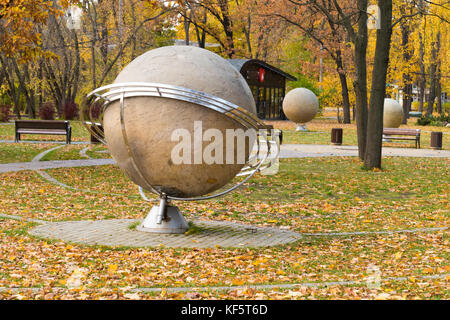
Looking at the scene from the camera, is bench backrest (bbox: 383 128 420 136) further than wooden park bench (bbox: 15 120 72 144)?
Yes

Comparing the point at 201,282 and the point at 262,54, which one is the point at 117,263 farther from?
the point at 262,54

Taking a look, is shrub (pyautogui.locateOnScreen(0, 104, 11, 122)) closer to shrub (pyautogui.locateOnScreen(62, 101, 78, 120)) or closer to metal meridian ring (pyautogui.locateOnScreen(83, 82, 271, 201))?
shrub (pyautogui.locateOnScreen(62, 101, 78, 120))

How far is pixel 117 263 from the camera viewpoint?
7.88 meters

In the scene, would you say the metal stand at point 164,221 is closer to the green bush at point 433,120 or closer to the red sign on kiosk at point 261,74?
the green bush at point 433,120

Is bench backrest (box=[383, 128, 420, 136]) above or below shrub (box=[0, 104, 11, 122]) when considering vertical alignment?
below

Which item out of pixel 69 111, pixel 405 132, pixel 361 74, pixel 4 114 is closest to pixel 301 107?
pixel 405 132

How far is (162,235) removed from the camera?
31.4 feet

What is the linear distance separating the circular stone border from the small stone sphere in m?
29.7

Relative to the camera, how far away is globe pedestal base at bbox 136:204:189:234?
9.71 meters

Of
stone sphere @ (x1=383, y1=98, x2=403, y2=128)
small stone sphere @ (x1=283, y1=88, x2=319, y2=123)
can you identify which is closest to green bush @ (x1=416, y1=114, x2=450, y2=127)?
small stone sphere @ (x1=283, y1=88, x2=319, y2=123)

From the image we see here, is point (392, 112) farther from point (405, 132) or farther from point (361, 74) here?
point (361, 74)

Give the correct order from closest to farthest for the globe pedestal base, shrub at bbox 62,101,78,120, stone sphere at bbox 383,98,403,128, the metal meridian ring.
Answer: the metal meridian ring → the globe pedestal base → stone sphere at bbox 383,98,403,128 → shrub at bbox 62,101,78,120

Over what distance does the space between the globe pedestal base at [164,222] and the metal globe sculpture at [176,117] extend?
0.42 metres

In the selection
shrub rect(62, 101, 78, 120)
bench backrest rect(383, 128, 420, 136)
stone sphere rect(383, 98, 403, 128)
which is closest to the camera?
bench backrest rect(383, 128, 420, 136)
